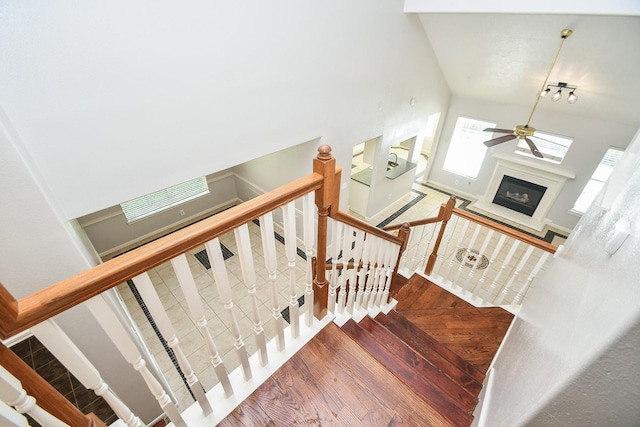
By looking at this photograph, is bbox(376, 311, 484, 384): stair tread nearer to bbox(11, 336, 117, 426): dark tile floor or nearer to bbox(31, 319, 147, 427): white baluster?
bbox(31, 319, 147, 427): white baluster

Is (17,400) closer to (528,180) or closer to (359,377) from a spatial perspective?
(359,377)

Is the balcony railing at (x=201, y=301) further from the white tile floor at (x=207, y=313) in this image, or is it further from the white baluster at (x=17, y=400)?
the white tile floor at (x=207, y=313)

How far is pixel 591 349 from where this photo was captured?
606mm

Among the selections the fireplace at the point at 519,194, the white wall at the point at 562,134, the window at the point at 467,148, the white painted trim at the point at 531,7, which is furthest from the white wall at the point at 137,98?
the fireplace at the point at 519,194

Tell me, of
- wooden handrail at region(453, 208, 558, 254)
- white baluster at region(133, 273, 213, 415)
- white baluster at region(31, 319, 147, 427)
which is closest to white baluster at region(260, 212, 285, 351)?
white baluster at region(133, 273, 213, 415)

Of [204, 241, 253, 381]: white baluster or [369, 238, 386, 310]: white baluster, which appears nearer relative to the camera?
[204, 241, 253, 381]: white baluster

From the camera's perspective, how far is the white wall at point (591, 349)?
0.55m

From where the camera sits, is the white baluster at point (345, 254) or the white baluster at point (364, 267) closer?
the white baluster at point (345, 254)

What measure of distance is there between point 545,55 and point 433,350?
183 inches

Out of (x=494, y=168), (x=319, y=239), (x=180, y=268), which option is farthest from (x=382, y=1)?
(x=494, y=168)

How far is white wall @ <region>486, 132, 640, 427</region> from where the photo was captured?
0.55 m

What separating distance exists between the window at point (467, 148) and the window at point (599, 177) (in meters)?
2.10

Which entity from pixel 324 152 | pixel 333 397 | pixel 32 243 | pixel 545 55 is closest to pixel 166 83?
pixel 32 243

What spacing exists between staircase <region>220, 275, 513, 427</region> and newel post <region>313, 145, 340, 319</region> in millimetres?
182
